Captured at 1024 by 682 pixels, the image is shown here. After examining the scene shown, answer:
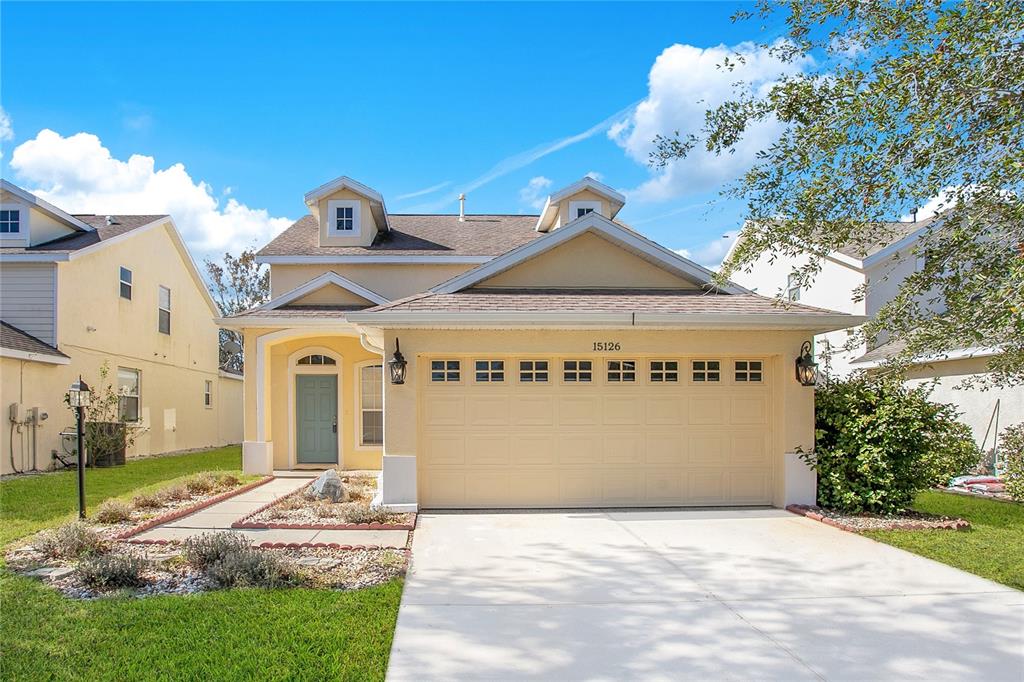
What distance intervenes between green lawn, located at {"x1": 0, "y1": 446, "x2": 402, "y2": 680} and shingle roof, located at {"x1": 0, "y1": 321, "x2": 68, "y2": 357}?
29.5ft

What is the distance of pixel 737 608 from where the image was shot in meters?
5.27

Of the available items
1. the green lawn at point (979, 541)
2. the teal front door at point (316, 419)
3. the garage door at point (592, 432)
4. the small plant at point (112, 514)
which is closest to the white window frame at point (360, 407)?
the teal front door at point (316, 419)

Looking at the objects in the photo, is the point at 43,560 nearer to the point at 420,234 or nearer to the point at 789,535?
the point at 789,535

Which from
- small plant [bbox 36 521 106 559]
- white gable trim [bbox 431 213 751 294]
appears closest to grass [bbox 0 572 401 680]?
small plant [bbox 36 521 106 559]

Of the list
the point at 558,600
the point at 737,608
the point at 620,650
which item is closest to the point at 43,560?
the point at 558,600

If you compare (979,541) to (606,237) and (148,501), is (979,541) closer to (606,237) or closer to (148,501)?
(606,237)

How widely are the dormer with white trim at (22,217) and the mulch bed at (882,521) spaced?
16.6 meters

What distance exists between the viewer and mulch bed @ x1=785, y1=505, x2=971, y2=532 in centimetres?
812

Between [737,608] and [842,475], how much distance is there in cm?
460

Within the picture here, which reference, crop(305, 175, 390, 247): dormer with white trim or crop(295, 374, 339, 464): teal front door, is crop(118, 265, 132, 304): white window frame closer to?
crop(305, 175, 390, 247): dormer with white trim

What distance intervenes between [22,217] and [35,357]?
3729mm

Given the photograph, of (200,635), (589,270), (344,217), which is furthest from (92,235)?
(200,635)

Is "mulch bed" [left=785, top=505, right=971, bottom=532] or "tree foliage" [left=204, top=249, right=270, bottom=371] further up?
"tree foliage" [left=204, top=249, right=270, bottom=371]

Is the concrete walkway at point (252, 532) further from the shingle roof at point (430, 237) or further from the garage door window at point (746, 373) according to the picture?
the shingle roof at point (430, 237)
